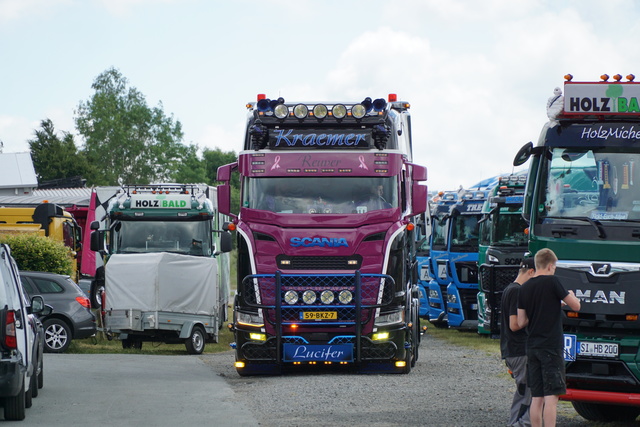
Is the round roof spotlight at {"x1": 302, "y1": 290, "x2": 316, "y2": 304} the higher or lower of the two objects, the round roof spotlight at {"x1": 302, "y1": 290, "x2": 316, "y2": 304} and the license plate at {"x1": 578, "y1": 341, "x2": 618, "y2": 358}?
the higher

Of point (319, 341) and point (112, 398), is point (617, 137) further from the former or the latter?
point (112, 398)

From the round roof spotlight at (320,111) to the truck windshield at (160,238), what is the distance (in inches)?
365

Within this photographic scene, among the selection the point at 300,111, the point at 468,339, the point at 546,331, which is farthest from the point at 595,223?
the point at 468,339

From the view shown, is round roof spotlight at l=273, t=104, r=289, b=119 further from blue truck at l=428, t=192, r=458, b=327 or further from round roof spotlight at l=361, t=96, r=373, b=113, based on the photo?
blue truck at l=428, t=192, r=458, b=327

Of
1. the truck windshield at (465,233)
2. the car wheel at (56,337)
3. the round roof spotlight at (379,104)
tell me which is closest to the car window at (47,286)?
the car wheel at (56,337)

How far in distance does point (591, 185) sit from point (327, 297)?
18.3 feet

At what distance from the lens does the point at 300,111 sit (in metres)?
16.9

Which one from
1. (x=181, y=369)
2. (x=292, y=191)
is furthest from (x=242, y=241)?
(x=181, y=369)

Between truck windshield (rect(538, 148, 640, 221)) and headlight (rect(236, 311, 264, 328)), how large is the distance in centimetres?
574

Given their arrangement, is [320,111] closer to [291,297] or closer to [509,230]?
[291,297]

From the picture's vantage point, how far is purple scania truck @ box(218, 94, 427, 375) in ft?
53.8

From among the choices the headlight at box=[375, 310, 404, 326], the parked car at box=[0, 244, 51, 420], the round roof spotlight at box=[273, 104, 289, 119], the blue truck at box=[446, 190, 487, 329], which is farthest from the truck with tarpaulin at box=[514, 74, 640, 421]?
the blue truck at box=[446, 190, 487, 329]

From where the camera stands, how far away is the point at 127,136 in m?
87.7

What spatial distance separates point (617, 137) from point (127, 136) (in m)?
78.0
